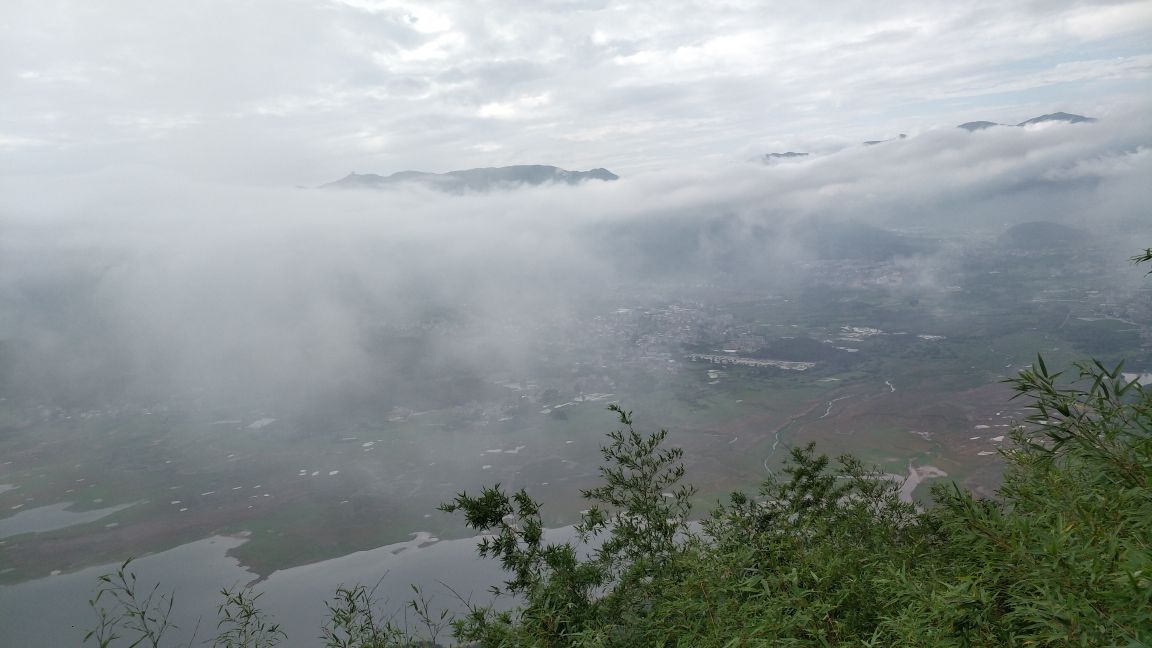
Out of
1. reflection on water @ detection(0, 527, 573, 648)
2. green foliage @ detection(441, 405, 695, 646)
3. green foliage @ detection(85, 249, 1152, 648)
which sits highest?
green foliage @ detection(85, 249, 1152, 648)

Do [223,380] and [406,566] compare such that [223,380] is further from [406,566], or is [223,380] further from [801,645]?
[801,645]

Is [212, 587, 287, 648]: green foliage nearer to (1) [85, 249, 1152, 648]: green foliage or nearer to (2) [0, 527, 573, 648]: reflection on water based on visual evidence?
(1) [85, 249, 1152, 648]: green foliage

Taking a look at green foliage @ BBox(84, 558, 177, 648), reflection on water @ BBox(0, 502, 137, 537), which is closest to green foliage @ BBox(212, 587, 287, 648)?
green foliage @ BBox(84, 558, 177, 648)

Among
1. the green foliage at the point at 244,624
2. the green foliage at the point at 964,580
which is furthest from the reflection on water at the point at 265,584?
the green foliage at the point at 964,580

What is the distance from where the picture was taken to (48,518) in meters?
60.5

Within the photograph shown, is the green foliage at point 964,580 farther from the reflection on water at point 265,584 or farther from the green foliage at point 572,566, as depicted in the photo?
the reflection on water at point 265,584

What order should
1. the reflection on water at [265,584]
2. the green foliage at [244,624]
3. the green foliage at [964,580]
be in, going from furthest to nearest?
1. the reflection on water at [265,584]
2. the green foliage at [244,624]
3. the green foliage at [964,580]

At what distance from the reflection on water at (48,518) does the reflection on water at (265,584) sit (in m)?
14.0

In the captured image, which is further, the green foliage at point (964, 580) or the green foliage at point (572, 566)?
the green foliage at point (572, 566)

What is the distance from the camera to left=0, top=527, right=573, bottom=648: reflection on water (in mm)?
38719

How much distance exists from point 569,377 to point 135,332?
120 meters

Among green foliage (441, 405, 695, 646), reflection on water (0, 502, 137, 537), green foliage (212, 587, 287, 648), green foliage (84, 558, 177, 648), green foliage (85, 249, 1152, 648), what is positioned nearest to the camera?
green foliage (85, 249, 1152, 648)

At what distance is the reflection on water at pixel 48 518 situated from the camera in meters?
58.1

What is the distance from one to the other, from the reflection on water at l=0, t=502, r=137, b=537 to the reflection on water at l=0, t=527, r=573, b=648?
45.8ft
